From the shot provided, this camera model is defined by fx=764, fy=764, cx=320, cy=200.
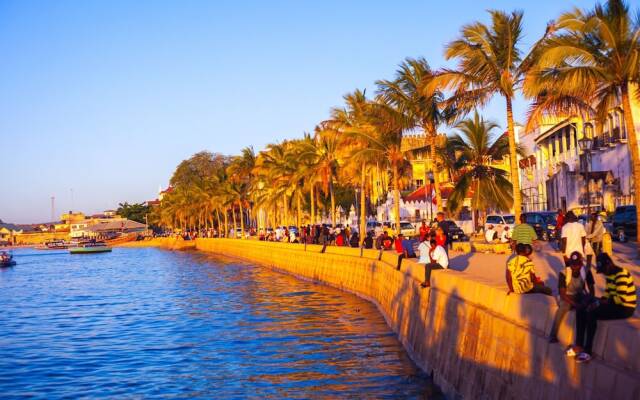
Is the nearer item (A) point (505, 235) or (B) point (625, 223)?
(B) point (625, 223)

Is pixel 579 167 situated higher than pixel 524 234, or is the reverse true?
pixel 579 167

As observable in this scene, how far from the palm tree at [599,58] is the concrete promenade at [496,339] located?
5.17 m

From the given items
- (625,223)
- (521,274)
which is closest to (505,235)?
(625,223)

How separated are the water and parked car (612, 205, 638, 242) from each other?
11610 mm

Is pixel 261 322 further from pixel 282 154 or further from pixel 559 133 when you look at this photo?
pixel 282 154

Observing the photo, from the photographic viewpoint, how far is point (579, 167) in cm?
4647

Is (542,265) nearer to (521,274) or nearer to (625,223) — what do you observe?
(521,274)

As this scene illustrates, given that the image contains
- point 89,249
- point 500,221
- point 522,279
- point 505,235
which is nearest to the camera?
point 522,279

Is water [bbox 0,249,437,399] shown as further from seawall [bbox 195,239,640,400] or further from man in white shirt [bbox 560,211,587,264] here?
man in white shirt [bbox 560,211,587,264]

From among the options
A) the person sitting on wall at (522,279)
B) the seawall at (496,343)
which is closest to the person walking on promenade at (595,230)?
the seawall at (496,343)

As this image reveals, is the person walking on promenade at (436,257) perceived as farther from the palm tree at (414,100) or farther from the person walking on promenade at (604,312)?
the palm tree at (414,100)

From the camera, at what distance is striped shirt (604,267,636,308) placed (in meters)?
9.05

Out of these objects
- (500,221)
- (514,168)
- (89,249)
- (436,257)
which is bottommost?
(89,249)

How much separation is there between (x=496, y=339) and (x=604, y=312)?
10.9 ft
